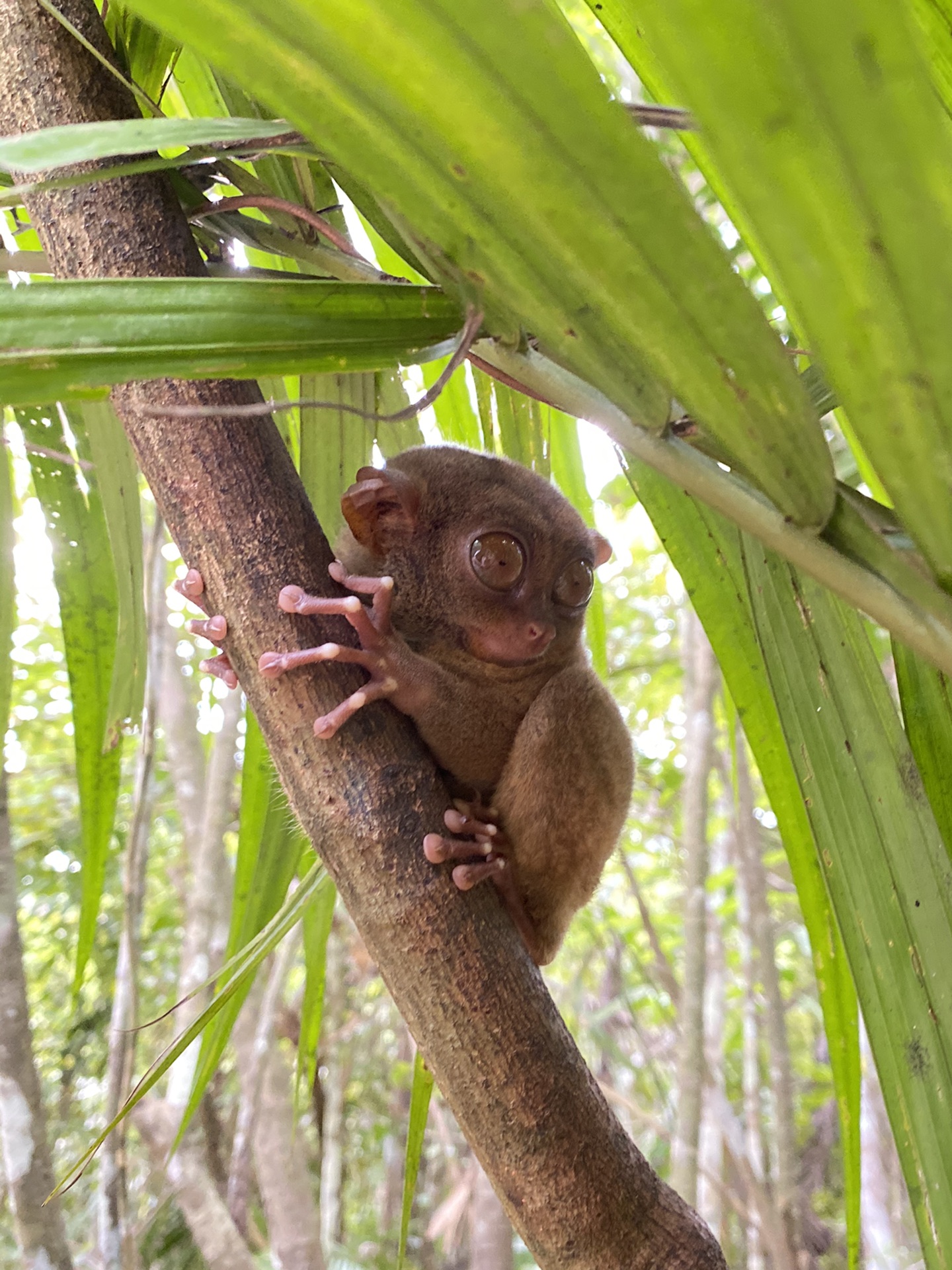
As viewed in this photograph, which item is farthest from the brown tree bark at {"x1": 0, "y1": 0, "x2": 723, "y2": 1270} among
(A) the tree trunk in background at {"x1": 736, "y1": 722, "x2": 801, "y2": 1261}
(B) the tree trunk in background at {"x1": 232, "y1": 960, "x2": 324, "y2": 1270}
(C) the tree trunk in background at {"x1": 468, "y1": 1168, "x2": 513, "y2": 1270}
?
(C) the tree trunk in background at {"x1": 468, "y1": 1168, "x2": 513, "y2": 1270}

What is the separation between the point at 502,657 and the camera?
174cm

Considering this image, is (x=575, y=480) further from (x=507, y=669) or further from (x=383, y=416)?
(x=383, y=416)

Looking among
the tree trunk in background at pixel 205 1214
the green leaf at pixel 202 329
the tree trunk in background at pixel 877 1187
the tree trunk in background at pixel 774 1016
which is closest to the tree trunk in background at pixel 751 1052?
the tree trunk in background at pixel 774 1016

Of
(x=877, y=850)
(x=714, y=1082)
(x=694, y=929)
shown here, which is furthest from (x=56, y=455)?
(x=714, y=1082)

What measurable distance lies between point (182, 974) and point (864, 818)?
13.8 feet

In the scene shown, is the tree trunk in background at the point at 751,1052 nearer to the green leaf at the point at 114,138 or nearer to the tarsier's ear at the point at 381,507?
the tarsier's ear at the point at 381,507

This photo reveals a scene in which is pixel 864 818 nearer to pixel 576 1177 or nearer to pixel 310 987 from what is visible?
pixel 576 1177

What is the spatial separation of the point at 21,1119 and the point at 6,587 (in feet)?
6.19

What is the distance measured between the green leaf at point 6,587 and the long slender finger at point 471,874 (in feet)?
2.93

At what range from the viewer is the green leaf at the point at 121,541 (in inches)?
66.6

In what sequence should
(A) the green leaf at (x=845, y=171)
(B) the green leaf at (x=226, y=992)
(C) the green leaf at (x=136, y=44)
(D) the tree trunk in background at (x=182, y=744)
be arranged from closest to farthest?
(A) the green leaf at (x=845, y=171) < (B) the green leaf at (x=226, y=992) < (C) the green leaf at (x=136, y=44) < (D) the tree trunk in background at (x=182, y=744)

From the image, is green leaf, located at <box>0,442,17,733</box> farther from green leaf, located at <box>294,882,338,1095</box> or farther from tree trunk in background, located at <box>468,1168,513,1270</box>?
tree trunk in background, located at <box>468,1168,513,1270</box>

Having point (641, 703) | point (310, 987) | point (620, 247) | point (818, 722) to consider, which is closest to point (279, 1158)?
point (310, 987)

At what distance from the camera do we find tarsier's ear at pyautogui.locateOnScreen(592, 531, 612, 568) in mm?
2039
